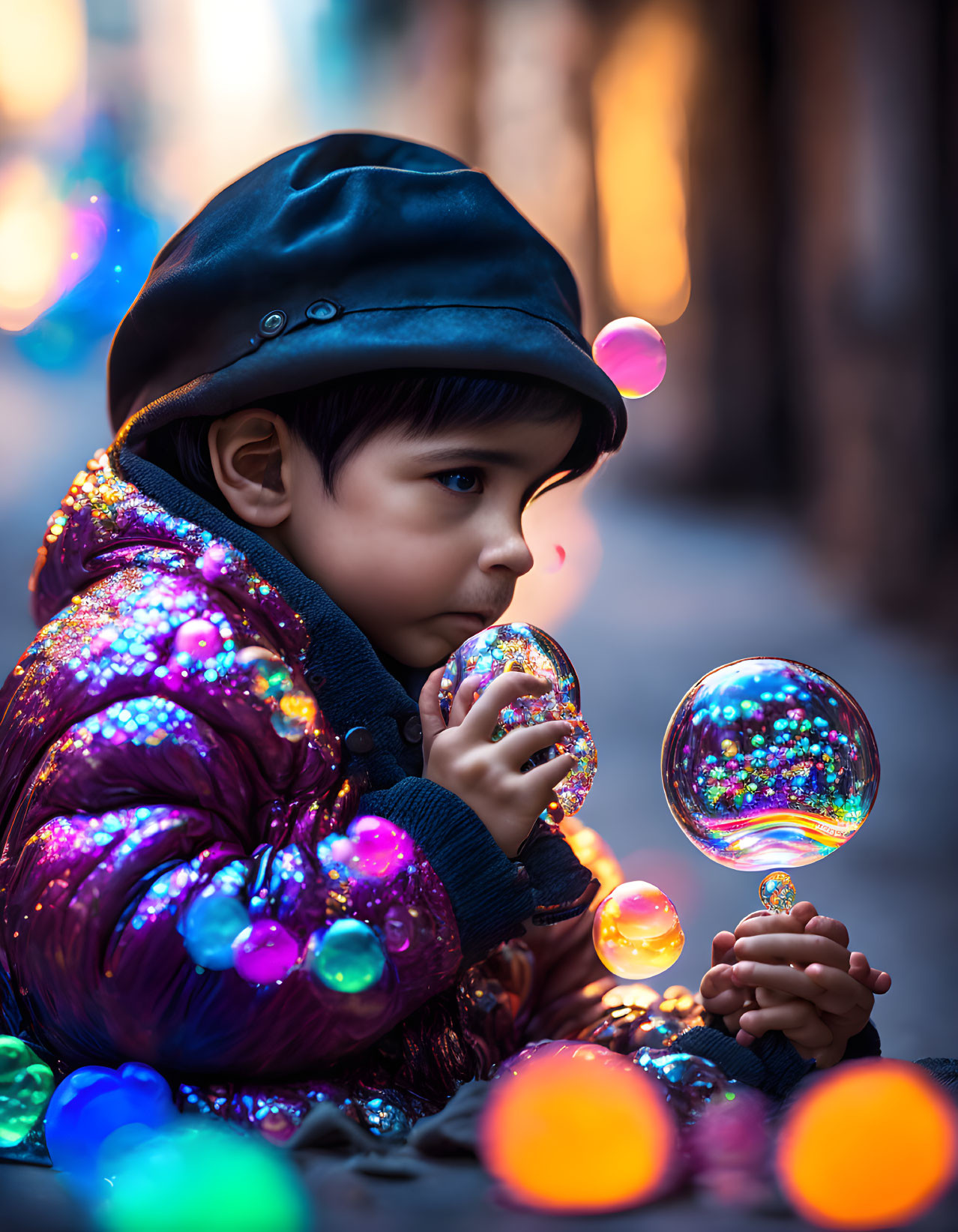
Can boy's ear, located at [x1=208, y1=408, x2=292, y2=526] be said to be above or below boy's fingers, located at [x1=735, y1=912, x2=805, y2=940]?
above

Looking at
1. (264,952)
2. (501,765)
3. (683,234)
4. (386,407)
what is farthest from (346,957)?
(683,234)

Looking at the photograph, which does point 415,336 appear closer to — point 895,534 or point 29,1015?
point 29,1015

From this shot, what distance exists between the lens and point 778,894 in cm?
74

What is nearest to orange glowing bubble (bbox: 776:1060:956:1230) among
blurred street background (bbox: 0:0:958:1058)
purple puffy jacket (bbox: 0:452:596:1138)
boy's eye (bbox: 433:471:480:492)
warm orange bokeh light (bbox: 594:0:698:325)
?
purple puffy jacket (bbox: 0:452:596:1138)

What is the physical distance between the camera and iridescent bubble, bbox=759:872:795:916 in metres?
0.74

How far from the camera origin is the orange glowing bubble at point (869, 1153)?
483 millimetres

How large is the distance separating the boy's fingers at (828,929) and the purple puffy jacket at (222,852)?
138 millimetres

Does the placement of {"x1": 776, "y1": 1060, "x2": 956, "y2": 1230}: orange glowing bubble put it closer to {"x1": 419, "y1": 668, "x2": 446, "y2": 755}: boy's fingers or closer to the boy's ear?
{"x1": 419, "y1": 668, "x2": 446, "y2": 755}: boy's fingers

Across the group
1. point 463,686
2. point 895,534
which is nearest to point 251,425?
point 463,686

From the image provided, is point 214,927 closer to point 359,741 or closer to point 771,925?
point 359,741

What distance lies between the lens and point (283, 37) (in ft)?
9.85

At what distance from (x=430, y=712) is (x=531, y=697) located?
7 cm

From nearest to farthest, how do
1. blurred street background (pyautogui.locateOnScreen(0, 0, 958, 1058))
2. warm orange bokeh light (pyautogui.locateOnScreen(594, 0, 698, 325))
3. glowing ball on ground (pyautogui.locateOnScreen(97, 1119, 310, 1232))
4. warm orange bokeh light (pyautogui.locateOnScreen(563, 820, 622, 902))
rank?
glowing ball on ground (pyautogui.locateOnScreen(97, 1119, 310, 1232)) → warm orange bokeh light (pyautogui.locateOnScreen(563, 820, 622, 902)) → blurred street background (pyautogui.locateOnScreen(0, 0, 958, 1058)) → warm orange bokeh light (pyautogui.locateOnScreen(594, 0, 698, 325))

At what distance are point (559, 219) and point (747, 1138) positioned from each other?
2.68 metres
